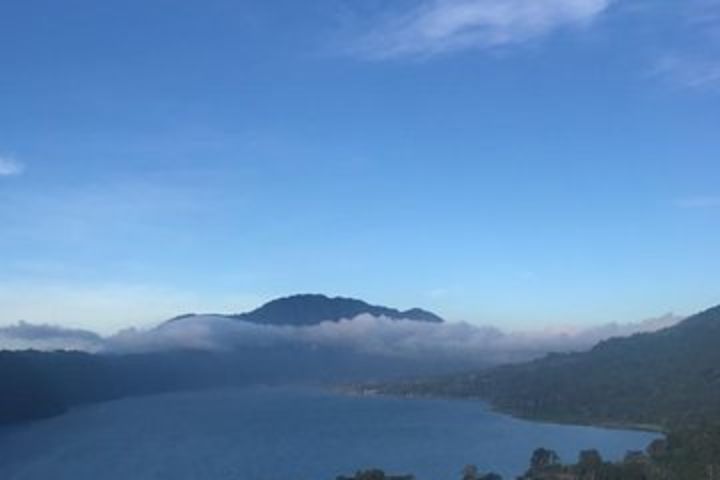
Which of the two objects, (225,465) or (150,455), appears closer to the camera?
(225,465)

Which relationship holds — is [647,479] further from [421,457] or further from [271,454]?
[271,454]

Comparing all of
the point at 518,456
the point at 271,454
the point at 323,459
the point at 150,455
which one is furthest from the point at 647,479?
the point at 150,455

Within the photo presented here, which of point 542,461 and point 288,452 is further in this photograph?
point 288,452

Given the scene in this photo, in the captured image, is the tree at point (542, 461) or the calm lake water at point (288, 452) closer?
the tree at point (542, 461)

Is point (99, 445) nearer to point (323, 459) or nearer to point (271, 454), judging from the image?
point (271, 454)

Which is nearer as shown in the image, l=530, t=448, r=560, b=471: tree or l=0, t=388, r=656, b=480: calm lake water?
l=530, t=448, r=560, b=471: tree

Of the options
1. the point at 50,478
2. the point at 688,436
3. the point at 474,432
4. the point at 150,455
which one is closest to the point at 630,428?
the point at 474,432

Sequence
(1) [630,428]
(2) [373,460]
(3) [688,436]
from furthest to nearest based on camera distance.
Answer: (1) [630,428] → (2) [373,460] → (3) [688,436]

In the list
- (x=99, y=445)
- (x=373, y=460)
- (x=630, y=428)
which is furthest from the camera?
(x=630, y=428)

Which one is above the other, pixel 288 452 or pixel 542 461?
pixel 542 461
